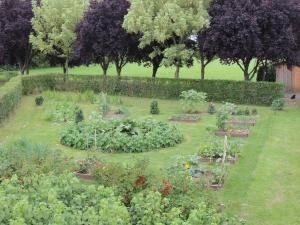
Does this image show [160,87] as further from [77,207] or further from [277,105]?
[77,207]

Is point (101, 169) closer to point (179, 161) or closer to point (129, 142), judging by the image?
point (179, 161)

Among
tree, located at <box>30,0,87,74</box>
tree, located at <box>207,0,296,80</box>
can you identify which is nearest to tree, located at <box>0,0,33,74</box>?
tree, located at <box>30,0,87,74</box>

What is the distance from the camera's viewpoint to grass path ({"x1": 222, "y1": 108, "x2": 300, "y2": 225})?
9.80 m

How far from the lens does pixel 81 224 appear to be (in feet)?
21.2

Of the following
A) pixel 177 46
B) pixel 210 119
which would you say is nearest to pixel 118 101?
pixel 177 46

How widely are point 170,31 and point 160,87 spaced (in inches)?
121

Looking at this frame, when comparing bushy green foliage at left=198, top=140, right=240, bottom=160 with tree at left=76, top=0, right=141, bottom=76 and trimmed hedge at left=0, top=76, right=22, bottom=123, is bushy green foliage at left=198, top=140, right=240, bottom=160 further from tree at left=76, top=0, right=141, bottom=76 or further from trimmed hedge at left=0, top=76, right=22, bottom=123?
tree at left=76, top=0, right=141, bottom=76

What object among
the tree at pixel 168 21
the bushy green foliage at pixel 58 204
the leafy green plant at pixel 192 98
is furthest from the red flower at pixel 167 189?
the tree at pixel 168 21

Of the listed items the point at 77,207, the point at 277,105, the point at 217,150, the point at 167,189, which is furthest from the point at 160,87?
the point at 77,207

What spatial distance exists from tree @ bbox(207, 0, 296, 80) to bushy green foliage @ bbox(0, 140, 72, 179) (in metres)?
13.3

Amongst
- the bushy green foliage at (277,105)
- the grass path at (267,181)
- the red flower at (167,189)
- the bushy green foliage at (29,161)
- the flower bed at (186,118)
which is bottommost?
the grass path at (267,181)

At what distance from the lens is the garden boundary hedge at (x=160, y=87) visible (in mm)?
23484

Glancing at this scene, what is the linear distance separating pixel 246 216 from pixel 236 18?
1436 cm

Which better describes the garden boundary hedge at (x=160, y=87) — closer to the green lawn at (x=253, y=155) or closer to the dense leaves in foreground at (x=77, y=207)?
the green lawn at (x=253, y=155)
